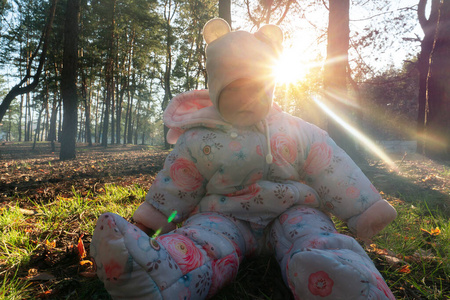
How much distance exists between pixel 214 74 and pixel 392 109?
28.4 metres

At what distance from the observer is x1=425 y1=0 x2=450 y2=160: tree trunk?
765cm

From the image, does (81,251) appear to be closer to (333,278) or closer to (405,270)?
(333,278)

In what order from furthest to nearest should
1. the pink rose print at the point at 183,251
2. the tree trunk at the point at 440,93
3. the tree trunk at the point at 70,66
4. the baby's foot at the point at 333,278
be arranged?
the tree trunk at the point at 70,66
the tree trunk at the point at 440,93
the pink rose print at the point at 183,251
the baby's foot at the point at 333,278

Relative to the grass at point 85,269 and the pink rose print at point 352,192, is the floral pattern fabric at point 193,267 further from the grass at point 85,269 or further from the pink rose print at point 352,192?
the pink rose print at point 352,192

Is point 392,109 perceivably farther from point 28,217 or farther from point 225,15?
point 28,217

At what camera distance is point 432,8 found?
1010cm

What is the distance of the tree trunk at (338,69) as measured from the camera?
609 cm

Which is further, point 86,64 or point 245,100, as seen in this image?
→ point 86,64

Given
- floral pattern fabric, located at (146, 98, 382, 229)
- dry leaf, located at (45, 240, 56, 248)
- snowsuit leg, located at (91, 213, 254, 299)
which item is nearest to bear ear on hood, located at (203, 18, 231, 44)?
floral pattern fabric, located at (146, 98, 382, 229)

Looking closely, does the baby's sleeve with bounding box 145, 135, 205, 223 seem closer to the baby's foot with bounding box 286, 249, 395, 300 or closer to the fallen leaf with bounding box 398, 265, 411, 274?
the baby's foot with bounding box 286, 249, 395, 300

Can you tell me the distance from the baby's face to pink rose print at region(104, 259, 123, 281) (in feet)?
3.28

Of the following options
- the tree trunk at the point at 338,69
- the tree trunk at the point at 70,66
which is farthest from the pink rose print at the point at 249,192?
the tree trunk at the point at 70,66

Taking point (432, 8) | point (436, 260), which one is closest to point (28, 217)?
point (436, 260)

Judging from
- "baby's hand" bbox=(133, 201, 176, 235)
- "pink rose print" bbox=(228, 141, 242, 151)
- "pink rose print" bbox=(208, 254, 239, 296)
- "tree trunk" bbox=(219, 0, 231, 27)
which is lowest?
"pink rose print" bbox=(208, 254, 239, 296)
